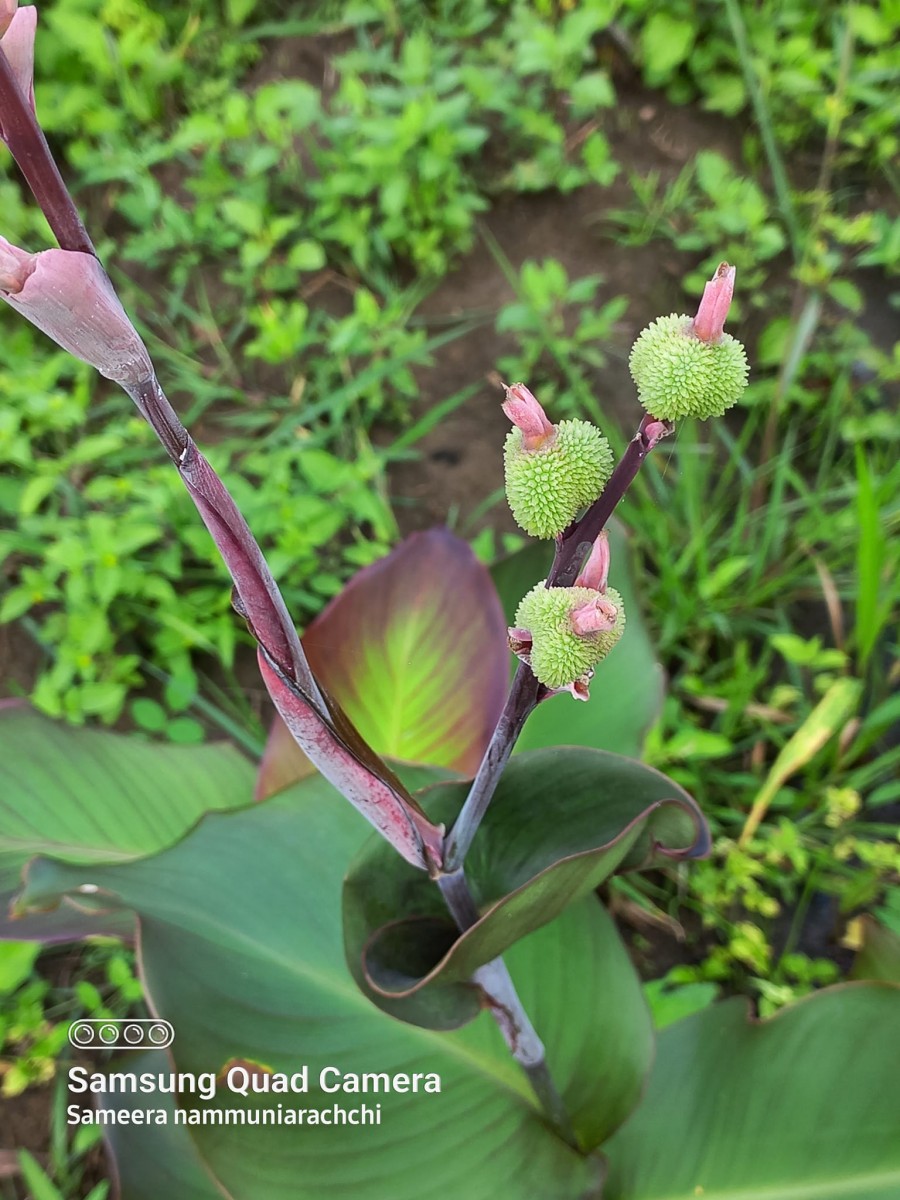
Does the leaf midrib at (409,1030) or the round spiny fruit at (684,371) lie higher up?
the round spiny fruit at (684,371)

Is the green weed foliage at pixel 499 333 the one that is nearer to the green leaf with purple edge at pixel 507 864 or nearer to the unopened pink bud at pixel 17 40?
the green leaf with purple edge at pixel 507 864

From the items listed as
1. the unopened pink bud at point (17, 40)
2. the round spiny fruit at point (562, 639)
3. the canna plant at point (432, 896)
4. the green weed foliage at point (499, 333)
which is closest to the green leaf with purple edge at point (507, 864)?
the canna plant at point (432, 896)

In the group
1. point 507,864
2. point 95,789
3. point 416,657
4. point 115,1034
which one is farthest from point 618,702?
point 115,1034

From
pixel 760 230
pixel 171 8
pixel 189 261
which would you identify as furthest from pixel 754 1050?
pixel 171 8

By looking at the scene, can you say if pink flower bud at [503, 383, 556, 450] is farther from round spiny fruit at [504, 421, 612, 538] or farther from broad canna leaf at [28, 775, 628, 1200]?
broad canna leaf at [28, 775, 628, 1200]

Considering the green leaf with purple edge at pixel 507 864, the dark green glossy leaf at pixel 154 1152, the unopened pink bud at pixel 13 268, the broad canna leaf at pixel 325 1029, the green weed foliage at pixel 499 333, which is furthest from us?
the green weed foliage at pixel 499 333

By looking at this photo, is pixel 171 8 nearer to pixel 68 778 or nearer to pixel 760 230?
pixel 760 230

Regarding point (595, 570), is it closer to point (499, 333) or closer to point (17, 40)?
point (17, 40)

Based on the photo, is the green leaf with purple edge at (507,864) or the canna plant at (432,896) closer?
the canna plant at (432,896)
